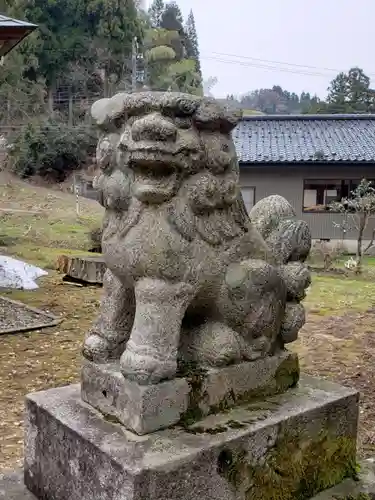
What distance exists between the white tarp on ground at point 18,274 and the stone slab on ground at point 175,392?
5.03 metres

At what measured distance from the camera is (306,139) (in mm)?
14844

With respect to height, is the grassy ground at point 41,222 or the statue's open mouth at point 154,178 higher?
the statue's open mouth at point 154,178

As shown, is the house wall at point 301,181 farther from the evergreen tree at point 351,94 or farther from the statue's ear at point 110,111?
the evergreen tree at point 351,94

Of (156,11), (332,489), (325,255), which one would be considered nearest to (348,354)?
(332,489)

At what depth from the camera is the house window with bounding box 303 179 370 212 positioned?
13.8m

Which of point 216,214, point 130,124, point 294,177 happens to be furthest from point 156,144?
point 294,177

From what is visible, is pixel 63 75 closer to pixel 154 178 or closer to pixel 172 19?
pixel 172 19

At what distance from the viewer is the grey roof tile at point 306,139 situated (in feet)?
44.5

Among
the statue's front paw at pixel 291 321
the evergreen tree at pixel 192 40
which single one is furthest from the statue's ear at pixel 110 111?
the evergreen tree at pixel 192 40

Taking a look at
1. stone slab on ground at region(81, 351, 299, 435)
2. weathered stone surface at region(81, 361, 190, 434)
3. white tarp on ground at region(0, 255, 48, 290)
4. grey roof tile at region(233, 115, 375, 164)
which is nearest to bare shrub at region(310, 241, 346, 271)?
grey roof tile at region(233, 115, 375, 164)

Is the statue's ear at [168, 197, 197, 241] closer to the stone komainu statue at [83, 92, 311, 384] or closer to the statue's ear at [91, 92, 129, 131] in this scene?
the stone komainu statue at [83, 92, 311, 384]

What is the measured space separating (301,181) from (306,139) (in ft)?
5.16

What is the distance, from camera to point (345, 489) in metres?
2.15

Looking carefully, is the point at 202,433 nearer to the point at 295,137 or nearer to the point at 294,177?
the point at 294,177
